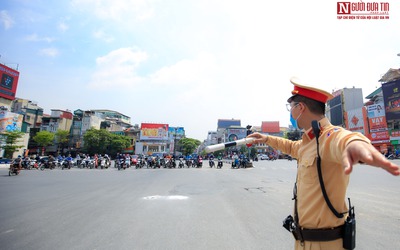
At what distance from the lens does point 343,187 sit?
140cm

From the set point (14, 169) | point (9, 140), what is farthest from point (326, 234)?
point (9, 140)

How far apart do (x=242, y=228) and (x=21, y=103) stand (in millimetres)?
67758

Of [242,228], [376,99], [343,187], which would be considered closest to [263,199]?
[242,228]

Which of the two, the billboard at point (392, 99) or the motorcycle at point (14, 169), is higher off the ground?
the billboard at point (392, 99)

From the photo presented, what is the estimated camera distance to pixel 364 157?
936 mm

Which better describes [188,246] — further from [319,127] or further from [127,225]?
[319,127]

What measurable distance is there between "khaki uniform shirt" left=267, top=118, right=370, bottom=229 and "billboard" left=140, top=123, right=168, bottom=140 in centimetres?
6398

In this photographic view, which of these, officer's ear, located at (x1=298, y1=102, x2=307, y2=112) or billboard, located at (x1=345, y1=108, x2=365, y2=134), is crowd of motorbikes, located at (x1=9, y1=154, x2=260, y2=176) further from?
billboard, located at (x1=345, y1=108, x2=365, y2=134)

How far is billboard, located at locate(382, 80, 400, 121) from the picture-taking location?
3354cm

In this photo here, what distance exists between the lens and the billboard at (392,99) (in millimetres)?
33544

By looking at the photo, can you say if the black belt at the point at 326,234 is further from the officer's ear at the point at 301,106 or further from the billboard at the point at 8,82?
the billboard at the point at 8,82

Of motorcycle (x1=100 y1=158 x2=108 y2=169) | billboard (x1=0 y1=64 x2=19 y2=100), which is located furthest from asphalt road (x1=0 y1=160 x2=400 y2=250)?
billboard (x1=0 y1=64 x2=19 y2=100)

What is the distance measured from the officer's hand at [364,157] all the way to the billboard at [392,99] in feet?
146

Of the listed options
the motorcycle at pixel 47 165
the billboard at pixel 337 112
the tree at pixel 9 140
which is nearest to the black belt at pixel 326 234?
the motorcycle at pixel 47 165
